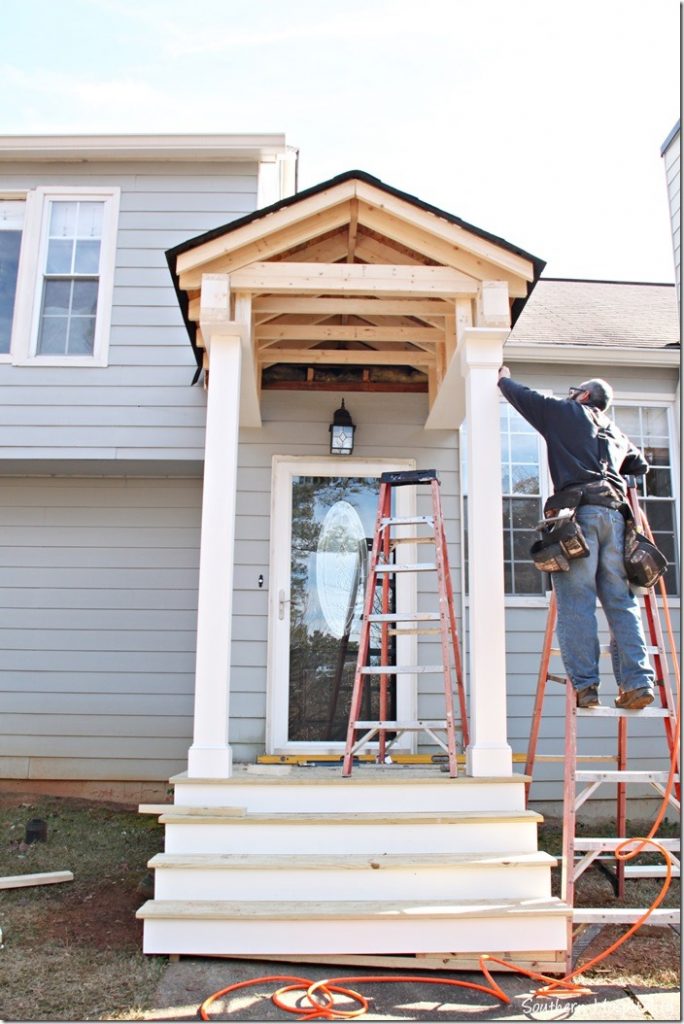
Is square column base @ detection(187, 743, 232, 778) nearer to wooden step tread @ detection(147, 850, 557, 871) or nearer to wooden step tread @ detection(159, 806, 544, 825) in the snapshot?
wooden step tread @ detection(159, 806, 544, 825)

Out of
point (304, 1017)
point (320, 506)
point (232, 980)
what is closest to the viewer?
point (304, 1017)

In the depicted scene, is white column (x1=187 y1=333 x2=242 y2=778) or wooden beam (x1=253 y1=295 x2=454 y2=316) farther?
wooden beam (x1=253 y1=295 x2=454 y2=316)

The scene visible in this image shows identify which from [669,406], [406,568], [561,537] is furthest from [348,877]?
[669,406]

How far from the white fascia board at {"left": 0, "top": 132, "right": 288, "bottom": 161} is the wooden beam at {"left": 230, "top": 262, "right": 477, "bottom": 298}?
103 inches

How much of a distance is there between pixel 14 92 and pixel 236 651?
15.3 feet

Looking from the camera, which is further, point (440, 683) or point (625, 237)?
point (625, 237)

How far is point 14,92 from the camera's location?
5785 millimetres

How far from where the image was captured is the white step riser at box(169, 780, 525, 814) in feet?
10.6

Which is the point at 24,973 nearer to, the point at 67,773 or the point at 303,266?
the point at 67,773

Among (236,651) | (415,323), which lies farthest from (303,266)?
(236,651)

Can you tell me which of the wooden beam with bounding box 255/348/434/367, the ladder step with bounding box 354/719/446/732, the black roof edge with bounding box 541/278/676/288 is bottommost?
the ladder step with bounding box 354/719/446/732

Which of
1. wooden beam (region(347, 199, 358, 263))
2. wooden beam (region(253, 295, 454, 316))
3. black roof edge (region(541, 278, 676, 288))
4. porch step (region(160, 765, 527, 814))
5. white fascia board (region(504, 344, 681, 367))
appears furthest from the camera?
black roof edge (region(541, 278, 676, 288))

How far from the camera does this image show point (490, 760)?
3357 millimetres

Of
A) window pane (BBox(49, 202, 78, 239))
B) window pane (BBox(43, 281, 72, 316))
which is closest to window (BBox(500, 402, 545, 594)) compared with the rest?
window pane (BBox(43, 281, 72, 316))
